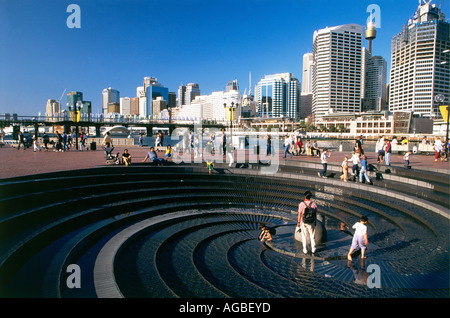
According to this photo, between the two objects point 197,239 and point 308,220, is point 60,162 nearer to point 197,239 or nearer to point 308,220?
point 197,239

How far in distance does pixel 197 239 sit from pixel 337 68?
580 ft

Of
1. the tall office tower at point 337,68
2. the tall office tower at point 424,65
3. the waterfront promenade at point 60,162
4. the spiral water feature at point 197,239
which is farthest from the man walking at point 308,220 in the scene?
the tall office tower at point 337,68

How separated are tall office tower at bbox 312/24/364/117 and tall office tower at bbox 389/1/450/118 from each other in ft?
82.2

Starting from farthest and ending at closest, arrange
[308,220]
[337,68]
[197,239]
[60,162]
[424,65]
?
[337,68], [424,65], [60,162], [197,239], [308,220]

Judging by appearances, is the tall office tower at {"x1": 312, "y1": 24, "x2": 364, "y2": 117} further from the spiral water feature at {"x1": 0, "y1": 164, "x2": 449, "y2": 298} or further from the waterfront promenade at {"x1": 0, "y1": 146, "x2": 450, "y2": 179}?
the spiral water feature at {"x1": 0, "y1": 164, "x2": 449, "y2": 298}

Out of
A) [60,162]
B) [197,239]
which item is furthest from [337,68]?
[197,239]

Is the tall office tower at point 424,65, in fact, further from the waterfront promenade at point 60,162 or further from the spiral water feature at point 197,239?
the spiral water feature at point 197,239

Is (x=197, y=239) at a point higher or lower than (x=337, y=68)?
lower

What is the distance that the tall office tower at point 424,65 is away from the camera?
13588 cm

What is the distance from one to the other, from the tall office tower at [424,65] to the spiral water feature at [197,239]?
146419 millimetres

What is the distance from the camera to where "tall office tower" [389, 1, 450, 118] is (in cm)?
13588

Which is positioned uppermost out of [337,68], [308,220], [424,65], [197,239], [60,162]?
[337,68]

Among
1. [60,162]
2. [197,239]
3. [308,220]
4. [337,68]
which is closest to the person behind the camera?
[308,220]

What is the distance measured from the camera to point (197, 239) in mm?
9008
